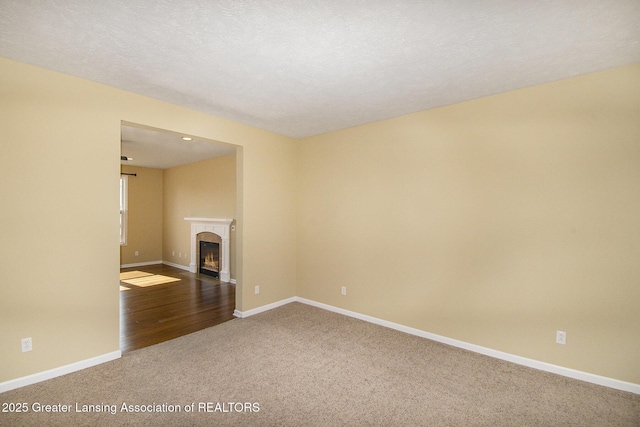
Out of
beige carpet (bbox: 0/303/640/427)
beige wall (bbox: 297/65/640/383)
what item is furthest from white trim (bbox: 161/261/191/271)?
beige wall (bbox: 297/65/640/383)

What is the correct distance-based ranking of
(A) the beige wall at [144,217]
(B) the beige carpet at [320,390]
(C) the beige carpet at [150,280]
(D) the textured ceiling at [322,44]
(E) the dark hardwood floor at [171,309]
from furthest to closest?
(A) the beige wall at [144,217] → (C) the beige carpet at [150,280] → (E) the dark hardwood floor at [171,309] → (B) the beige carpet at [320,390] → (D) the textured ceiling at [322,44]

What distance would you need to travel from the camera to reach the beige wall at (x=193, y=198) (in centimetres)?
611

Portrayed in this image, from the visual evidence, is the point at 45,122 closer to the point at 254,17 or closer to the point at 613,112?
the point at 254,17

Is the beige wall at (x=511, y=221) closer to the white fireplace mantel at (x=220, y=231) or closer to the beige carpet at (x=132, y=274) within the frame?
the white fireplace mantel at (x=220, y=231)

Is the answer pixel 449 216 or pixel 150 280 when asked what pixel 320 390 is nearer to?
pixel 449 216

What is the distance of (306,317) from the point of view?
3930mm

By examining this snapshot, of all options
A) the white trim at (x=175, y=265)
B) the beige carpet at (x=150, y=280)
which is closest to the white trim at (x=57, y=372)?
the beige carpet at (x=150, y=280)

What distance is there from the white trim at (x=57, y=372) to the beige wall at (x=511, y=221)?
107 inches

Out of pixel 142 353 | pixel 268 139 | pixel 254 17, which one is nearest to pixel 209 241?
pixel 268 139

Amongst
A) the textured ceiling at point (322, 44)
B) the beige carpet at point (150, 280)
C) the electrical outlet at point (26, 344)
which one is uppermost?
the textured ceiling at point (322, 44)

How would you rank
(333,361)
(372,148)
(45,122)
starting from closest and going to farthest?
(45,122)
(333,361)
(372,148)

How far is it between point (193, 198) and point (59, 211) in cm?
462

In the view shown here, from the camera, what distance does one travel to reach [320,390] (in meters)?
2.30

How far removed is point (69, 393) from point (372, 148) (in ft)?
12.5
